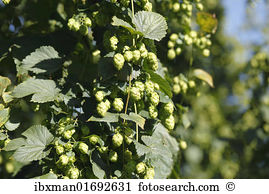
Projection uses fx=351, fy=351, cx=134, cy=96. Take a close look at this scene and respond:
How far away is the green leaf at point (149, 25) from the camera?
116 cm

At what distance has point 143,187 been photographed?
1.12 meters

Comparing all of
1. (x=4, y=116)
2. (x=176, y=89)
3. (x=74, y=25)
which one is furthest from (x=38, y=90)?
(x=176, y=89)

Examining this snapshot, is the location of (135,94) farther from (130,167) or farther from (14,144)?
(14,144)

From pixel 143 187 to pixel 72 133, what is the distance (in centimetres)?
28

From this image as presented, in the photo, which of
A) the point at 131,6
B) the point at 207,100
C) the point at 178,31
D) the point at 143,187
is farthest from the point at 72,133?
the point at 207,100

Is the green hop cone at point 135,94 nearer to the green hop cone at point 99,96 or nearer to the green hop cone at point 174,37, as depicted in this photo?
the green hop cone at point 99,96

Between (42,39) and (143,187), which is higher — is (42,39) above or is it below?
above

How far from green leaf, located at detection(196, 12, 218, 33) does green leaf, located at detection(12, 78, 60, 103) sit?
0.91 meters

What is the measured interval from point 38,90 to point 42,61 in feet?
0.57

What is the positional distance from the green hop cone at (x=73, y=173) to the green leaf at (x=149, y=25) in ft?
1.58

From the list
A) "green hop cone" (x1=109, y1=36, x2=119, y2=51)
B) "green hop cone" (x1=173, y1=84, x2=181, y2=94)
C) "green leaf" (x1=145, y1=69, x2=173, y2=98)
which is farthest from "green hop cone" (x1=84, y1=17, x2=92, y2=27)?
"green hop cone" (x1=173, y1=84, x2=181, y2=94)

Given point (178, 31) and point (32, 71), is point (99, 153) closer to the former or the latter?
point (32, 71)

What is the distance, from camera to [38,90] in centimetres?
122

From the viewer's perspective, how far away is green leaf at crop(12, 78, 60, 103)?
1.18 m
